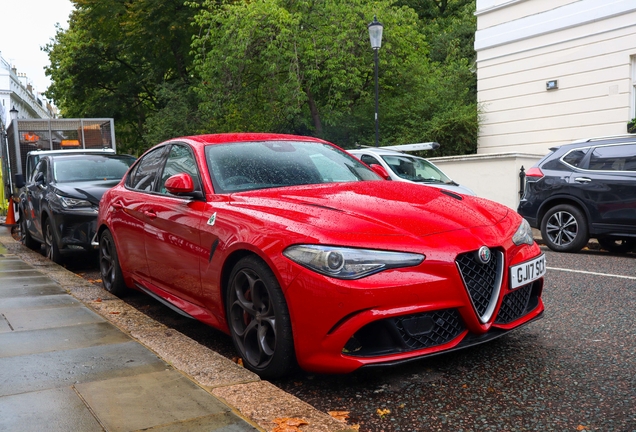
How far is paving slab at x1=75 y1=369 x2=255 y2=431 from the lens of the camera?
9.64ft

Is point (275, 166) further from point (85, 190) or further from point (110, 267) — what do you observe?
point (85, 190)

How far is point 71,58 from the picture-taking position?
34.2 metres

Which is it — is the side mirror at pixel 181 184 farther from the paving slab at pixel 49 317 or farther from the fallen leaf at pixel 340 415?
the fallen leaf at pixel 340 415

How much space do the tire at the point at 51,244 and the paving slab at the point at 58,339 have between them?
14.8ft

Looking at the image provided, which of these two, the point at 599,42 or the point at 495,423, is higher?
the point at 599,42

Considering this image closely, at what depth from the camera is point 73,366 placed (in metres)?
3.78

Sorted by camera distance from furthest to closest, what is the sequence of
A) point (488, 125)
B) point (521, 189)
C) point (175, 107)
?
point (175, 107)
point (488, 125)
point (521, 189)

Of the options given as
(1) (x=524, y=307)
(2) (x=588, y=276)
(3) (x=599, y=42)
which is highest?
(3) (x=599, y=42)

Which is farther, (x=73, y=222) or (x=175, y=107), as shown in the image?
(x=175, y=107)

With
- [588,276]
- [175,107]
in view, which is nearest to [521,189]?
[588,276]

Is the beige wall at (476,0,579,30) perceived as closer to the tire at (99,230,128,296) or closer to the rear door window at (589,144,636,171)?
the rear door window at (589,144,636,171)

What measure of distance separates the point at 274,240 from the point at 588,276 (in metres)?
4.76

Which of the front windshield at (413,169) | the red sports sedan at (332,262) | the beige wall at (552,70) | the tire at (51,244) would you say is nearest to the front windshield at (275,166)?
the red sports sedan at (332,262)

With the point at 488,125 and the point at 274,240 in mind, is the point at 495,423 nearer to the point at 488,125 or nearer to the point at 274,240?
the point at 274,240
